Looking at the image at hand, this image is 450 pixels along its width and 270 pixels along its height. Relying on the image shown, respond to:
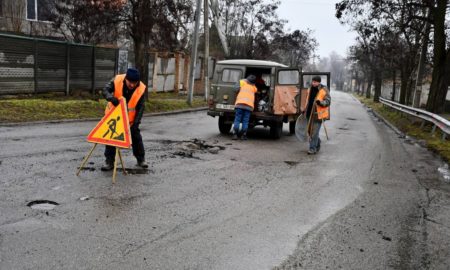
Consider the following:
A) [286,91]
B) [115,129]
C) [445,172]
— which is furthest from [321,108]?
[115,129]

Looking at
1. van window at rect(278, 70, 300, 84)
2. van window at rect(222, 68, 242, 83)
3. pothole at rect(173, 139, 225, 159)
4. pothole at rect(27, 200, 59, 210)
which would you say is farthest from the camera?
van window at rect(222, 68, 242, 83)

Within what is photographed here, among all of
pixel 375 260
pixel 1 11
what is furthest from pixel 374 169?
pixel 1 11

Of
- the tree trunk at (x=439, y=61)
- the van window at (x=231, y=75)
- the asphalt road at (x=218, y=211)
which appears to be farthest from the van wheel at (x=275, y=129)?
the tree trunk at (x=439, y=61)

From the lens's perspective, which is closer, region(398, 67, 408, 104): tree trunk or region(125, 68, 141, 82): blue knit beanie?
region(125, 68, 141, 82): blue knit beanie

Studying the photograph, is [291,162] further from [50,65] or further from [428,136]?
[50,65]

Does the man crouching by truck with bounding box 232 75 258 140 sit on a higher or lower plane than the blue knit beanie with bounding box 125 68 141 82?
lower

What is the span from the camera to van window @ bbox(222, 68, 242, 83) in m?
13.3

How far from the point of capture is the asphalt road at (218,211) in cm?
426

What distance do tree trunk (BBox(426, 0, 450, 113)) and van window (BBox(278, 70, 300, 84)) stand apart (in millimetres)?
8797

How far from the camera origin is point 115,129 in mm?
7105

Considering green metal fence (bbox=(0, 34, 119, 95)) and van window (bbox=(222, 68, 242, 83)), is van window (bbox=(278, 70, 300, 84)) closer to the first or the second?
van window (bbox=(222, 68, 242, 83))

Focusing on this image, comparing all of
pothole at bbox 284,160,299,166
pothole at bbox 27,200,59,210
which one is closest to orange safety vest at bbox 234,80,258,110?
pothole at bbox 284,160,299,166

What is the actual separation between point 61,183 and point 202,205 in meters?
2.10

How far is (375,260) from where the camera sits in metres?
4.42
